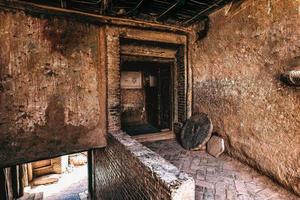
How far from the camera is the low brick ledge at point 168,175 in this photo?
2.18 meters

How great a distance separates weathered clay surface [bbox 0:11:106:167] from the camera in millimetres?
3803

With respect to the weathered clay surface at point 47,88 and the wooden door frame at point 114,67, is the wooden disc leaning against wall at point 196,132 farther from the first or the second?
the weathered clay surface at point 47,88

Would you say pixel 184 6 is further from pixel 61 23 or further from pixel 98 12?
pixel 61 23

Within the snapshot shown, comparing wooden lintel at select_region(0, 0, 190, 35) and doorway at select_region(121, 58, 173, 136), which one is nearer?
wooden lintel at select_region(0, 0, 190, 35)

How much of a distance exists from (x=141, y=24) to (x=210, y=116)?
303 centimetres

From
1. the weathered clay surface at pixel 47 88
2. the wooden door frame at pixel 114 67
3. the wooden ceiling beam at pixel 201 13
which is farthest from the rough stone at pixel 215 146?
the wooden ceiling beam at pixel 201 13

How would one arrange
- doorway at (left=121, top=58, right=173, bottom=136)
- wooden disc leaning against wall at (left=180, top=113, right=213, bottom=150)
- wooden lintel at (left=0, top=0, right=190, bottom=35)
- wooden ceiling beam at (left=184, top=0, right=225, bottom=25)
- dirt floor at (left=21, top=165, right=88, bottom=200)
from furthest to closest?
1. dirt floor at (left=21, top=165, right=88, bottom=200)
2. doorway at (left=121, top=58, right=173, bottom=136)
3. wooden disc leaning against wall at (left=180, top=113, right=213, bottom=150)
4. wooden ceiling beam at (left=184, top=0, right=225, bottom=25)
5. wooden lintel at (left=0, top=0, right=190, bottom=35)

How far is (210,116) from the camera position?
16.6ft

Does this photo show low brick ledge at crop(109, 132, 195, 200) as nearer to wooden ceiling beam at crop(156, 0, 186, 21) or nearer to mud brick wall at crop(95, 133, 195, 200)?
mud brick wall at crop(95, 133, 195, 200)

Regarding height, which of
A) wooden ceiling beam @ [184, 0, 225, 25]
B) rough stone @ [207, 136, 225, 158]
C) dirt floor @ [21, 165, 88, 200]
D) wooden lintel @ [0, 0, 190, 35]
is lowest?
dirt floor @ [21, 165, 88, 200]

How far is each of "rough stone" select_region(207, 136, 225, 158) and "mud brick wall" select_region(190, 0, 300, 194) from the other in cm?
17

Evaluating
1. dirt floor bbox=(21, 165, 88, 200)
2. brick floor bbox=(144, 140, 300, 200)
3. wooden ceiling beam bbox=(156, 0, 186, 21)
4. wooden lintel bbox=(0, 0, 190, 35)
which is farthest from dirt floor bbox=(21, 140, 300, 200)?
dirt floor bbox=(21, 165, 88, 200)

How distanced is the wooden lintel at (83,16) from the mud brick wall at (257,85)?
1.24m

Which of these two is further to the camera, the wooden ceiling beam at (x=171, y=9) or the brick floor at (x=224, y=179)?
the wooden ceiling beam at (x=171, y=9)
